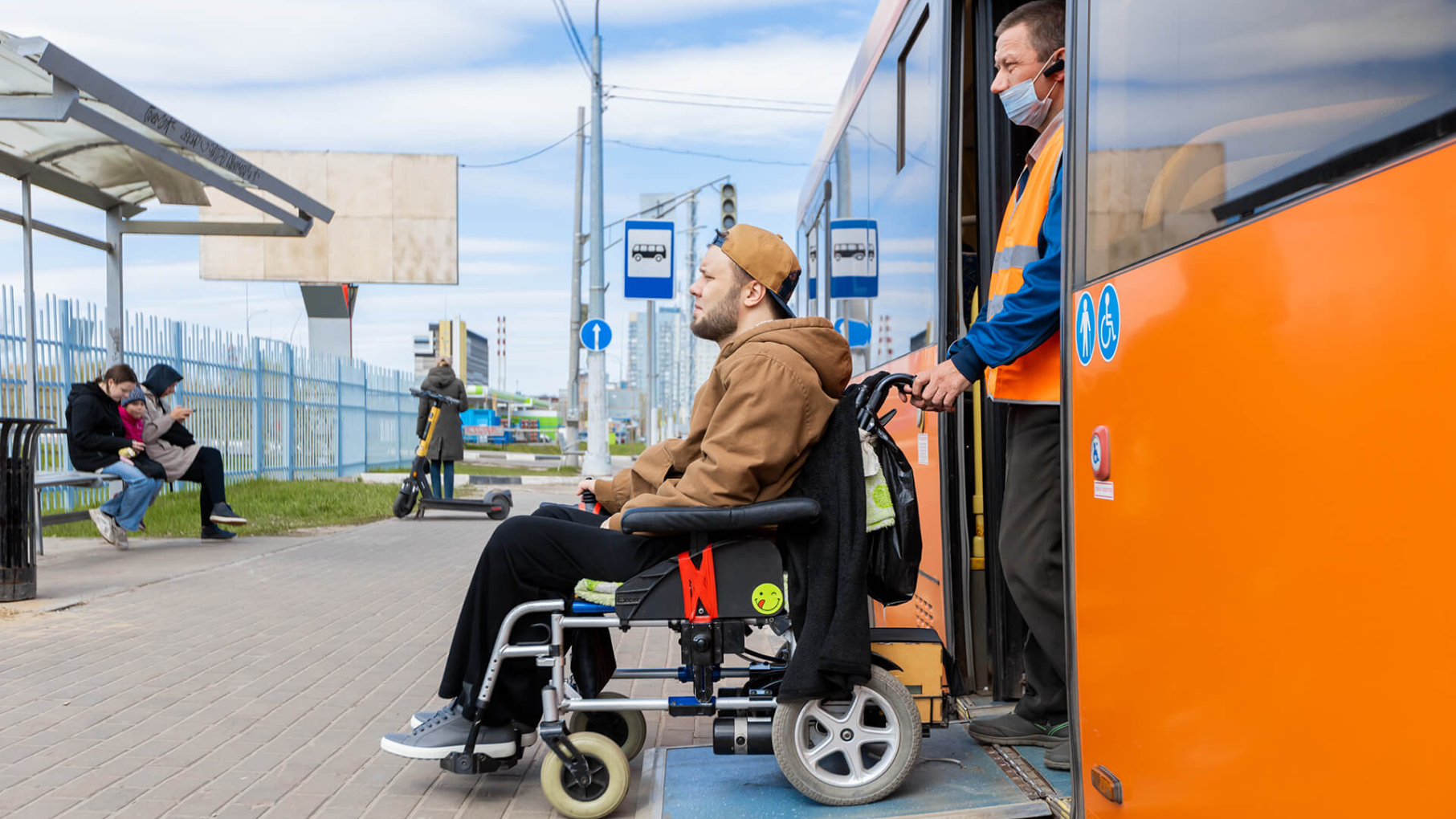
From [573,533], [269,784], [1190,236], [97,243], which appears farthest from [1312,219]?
[97,243]

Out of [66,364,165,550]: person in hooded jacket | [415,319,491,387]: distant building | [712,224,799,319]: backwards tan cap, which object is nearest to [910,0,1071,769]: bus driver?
[712,224,799,319]: backwards tan cap

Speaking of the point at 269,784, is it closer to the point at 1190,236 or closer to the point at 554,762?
the point at 554,762

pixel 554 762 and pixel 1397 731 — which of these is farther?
pixel 554 762

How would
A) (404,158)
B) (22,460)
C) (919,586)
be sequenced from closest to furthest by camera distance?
(919,586), (22,460), (404,158)

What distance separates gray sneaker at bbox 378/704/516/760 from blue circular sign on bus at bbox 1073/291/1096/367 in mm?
1990

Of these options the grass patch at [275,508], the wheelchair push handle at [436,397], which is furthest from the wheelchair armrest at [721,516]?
the wheelchair push handle at [436,397]

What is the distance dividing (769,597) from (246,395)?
16.4 meters

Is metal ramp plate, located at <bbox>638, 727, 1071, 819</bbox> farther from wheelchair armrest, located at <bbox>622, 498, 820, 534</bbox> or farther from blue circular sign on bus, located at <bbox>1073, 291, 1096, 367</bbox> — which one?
blue circular sign on bus, located at <bbox>1073, 291, 1096, 367</bbox>

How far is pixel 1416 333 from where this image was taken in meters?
1.45

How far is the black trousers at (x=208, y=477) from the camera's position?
10.9 m

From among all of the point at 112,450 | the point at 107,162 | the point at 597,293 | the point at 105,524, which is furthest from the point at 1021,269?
the point at 597,293

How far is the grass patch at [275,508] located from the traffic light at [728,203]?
23.7 feet

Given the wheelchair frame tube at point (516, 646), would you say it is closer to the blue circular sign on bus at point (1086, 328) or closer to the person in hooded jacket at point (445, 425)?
the blue circular sign on bus at point (1086, 328)

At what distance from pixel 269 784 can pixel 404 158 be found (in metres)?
28.2
